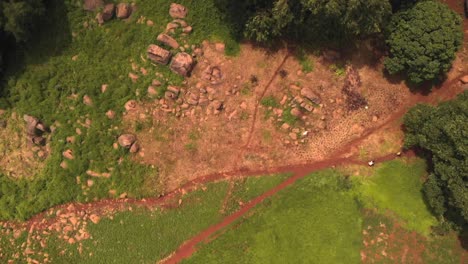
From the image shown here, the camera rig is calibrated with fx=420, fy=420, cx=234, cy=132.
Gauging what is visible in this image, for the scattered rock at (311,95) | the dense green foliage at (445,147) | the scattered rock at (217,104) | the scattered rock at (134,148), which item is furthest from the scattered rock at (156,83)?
the dense green foliage at (445,147)

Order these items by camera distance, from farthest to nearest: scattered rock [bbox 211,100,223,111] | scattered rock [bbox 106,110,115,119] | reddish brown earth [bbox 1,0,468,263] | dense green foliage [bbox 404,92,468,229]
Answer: scattered rock [bbox 211,100,223,111] < scattered rock [bbox 106,110,115,119] < reddish brown earth [bbox 1,0,468,263] < dense green foliage [bbox 404,92,468,229]

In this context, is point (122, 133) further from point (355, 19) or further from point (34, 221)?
point (355, 19)

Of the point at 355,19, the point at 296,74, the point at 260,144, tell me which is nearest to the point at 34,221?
the point at 260,144

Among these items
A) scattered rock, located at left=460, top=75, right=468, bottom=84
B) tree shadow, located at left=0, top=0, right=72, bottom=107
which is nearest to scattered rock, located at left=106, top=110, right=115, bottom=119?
tree shadow, located at left=0, top=0, right=72, bottom=107

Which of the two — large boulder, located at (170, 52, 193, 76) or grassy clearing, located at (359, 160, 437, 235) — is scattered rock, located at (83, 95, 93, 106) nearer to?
large boulder, located at (170, 52, 193, 76)

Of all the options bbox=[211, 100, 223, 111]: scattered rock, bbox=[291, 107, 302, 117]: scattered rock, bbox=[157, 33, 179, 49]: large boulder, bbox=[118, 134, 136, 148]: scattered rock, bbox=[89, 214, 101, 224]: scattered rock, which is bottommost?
bbox=[89, 214, 101, 224]: scattered rock

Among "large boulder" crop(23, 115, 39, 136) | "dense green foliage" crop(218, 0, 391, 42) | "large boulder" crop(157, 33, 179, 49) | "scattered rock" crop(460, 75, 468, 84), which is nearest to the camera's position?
"dense green foliage" crop(218, 0, 391, 42)

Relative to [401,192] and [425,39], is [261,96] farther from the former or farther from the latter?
[401,192]
